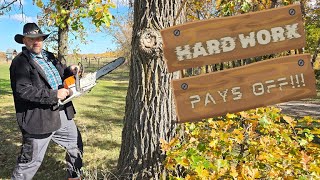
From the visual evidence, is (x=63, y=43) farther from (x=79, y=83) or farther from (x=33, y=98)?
(x=33, y=98)

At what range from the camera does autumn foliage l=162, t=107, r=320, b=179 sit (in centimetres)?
244

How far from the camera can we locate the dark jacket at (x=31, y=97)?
128 inches

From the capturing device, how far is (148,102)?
3016mm

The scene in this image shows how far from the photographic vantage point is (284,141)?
2916 millimetres

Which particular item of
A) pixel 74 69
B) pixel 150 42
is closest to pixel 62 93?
pixel 74 69

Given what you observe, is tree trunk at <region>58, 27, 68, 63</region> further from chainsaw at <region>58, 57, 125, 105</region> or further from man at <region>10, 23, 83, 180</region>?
man at <region>10, 23, 83, 180</region>

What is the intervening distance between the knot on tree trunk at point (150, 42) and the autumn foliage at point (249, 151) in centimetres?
83

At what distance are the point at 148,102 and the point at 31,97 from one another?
1.29 m

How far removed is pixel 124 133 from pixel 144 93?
1.84 feet

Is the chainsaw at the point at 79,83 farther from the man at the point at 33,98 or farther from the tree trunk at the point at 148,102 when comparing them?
the tree trunk at the point at 148,102

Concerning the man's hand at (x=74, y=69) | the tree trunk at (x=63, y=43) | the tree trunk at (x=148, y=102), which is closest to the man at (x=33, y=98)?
the man's hand at (x=74, y=69)

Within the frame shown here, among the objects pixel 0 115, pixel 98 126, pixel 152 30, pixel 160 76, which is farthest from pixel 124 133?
pixel 0 115

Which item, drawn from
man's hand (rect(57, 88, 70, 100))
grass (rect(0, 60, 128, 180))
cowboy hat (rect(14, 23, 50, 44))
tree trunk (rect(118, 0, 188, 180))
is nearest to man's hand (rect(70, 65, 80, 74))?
man's hand (rect(57, 88, 70, 100))

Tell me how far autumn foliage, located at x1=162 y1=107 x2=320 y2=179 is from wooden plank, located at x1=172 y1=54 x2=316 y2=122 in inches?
16.4
